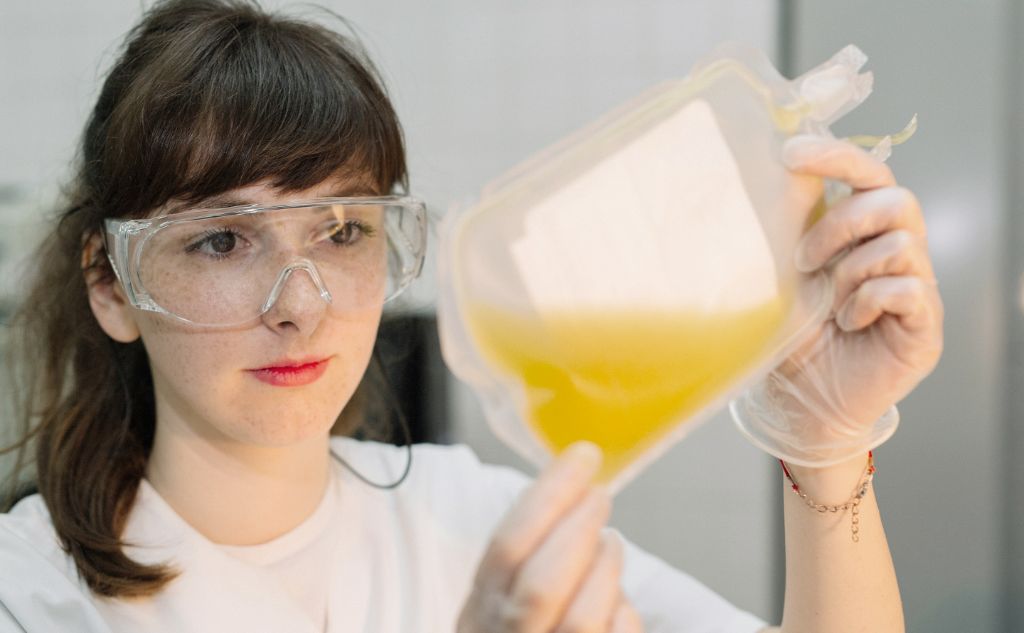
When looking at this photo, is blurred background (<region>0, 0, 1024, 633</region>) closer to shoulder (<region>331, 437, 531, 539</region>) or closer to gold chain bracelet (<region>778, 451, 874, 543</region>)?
shoulder (<region>331, 437, 531, 539</region>)

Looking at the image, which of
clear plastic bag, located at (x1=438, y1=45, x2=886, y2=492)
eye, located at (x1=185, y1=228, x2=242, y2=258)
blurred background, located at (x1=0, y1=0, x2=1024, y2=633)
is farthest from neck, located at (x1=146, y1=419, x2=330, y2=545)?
blurred background, located at (x1=0, y1=0, x2=1024, y2=633)

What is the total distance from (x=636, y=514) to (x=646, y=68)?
45.4 inches

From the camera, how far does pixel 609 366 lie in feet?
2.15

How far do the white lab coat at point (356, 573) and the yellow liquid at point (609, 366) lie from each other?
1.30 feet

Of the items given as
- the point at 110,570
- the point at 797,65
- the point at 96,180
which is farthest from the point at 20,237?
the point at 797,65

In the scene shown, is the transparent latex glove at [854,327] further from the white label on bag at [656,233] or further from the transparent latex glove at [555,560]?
the transparent latex glove at [555,560]

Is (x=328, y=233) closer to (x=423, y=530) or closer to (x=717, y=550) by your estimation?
(x=423, y=530)

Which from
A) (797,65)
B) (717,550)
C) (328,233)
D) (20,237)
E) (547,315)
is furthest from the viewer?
(717,550)

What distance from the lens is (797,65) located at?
1.64m

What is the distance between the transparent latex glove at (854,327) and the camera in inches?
30.2

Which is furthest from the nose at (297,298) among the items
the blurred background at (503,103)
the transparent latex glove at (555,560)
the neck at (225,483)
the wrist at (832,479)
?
the blurred background at (503,103)

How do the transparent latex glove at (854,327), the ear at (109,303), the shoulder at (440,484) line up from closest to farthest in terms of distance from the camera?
the transparent latex glove at (854,327) < the ear at (109,303) < the shoulder at (440,484)

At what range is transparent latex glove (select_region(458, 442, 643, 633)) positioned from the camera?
60 centimetres

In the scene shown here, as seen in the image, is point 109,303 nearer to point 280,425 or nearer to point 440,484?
point 280,425
